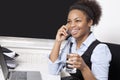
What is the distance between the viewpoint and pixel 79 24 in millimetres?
1863

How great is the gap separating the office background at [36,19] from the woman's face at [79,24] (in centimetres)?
55

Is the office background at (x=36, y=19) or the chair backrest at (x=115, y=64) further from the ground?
the office background at (x=36, y=19)

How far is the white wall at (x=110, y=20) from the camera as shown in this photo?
2359mm

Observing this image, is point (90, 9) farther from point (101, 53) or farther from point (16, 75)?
point (16, 75)

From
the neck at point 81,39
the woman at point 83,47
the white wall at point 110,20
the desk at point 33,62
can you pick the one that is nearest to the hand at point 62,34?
the woman at point 83,47

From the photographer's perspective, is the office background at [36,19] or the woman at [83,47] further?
the office background at [36,19]

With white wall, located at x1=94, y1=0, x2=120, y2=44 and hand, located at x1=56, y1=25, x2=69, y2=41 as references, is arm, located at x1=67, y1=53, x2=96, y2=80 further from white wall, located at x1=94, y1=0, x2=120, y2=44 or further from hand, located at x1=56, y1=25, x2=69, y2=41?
white wall, located at x1=94, y1=0, x2=120, y2=44

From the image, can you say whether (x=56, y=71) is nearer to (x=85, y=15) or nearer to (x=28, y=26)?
(x=85, y=15)

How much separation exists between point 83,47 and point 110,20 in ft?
2.00

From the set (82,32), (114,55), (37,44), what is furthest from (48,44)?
(114,55)

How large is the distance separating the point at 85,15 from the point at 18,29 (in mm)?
866

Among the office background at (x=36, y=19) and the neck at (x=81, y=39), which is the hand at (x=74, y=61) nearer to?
the neck at (x=81, y=39)

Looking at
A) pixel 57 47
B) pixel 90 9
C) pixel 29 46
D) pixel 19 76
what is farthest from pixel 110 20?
pixel 19 76

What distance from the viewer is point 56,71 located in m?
1.91
